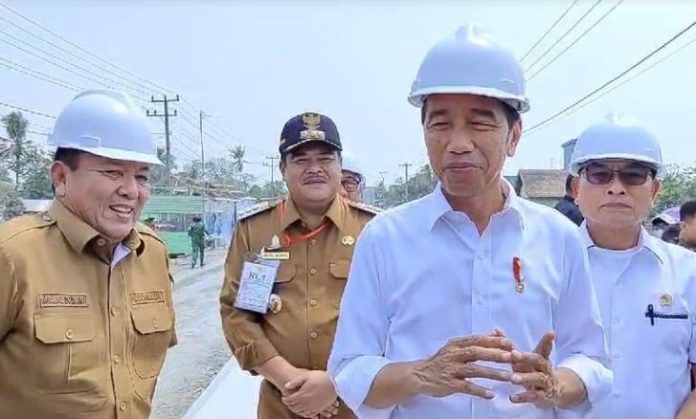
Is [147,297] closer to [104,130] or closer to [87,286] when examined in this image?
[87,286]

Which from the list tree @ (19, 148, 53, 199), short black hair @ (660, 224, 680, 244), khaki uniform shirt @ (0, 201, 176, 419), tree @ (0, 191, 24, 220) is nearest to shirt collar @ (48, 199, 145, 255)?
khaki uniform shirt @ (0, 201, 176, 419)

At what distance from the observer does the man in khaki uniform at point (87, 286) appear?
174 cm

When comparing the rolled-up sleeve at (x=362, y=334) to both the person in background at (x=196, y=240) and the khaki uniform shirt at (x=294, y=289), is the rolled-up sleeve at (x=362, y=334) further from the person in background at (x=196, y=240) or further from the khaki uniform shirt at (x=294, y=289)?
the person in background at (x=196, y=240)

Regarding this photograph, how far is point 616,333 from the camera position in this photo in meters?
1.97

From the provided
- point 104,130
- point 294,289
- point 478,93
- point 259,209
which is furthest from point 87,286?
point 478,93

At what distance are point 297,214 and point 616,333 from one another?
120 cm

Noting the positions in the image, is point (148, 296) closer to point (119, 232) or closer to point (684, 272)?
point (119, 232)

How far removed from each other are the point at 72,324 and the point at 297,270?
0.92m

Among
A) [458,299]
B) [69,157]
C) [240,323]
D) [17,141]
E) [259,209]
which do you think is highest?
[17,141]

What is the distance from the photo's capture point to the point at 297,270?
99.8 inches

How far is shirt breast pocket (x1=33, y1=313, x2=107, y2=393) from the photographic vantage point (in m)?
1.75

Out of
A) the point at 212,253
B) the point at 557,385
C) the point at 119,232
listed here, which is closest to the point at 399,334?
the point at 557,385

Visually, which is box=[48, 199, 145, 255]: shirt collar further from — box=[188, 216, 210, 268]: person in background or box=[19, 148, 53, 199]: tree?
box=[19, 148, 53, 199]: tree

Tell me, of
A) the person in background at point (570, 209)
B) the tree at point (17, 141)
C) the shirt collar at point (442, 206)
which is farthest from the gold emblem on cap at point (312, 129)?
the tree at point (17, 141)
